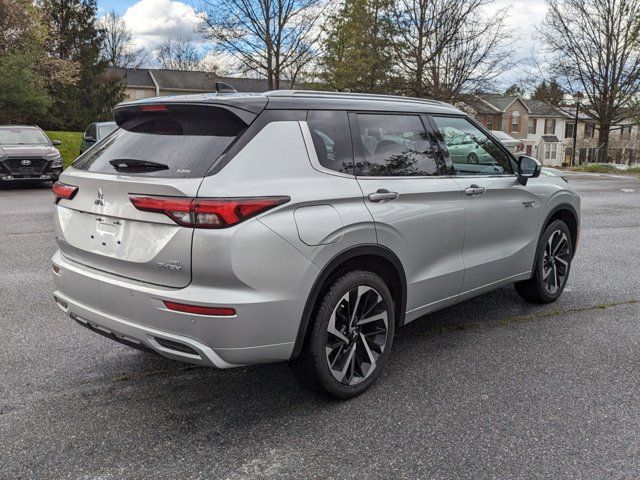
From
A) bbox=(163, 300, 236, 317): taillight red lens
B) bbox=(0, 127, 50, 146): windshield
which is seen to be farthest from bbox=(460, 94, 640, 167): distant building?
bbox=(163, 300, 236, 317): taillight red lens

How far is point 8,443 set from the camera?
9.60 ft

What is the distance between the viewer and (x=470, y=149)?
4504 millimetres

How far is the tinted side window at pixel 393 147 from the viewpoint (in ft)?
11.5

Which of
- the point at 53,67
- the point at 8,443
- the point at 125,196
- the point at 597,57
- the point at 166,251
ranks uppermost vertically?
the point at 597,57

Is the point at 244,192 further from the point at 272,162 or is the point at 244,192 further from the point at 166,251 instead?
the point at 166,251

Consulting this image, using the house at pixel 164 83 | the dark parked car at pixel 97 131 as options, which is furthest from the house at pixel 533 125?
the dark parked car at pixel 97 131

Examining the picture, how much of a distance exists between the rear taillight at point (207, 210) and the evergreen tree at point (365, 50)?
89.0ft

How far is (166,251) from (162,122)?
0.86 meters

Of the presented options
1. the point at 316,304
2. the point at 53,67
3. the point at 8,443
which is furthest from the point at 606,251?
the point at 53,67

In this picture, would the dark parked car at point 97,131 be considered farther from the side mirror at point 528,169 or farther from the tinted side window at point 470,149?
the side mirror at point 528,169

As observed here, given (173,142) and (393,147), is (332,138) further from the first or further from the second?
(173,142)

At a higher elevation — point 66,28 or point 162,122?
point 66,28

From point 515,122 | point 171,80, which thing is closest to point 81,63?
point 171,80

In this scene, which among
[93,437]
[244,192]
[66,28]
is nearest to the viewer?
[244,192]
